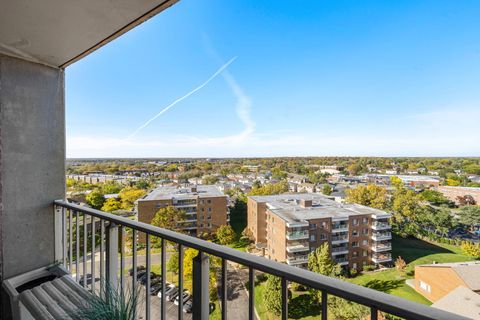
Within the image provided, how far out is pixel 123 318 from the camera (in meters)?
0.89

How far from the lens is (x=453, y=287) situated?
1.74 meters

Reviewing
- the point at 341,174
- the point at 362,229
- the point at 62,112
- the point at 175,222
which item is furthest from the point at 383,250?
the point at 62,112

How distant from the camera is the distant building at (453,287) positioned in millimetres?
1067

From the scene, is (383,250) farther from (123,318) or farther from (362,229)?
(123,318)

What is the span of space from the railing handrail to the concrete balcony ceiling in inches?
42.2

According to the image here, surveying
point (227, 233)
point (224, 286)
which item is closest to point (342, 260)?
point (227, 233)

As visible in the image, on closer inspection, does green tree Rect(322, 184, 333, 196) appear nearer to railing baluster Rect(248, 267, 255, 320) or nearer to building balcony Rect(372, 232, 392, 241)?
building balcony Rect(372, 232, 392, 241)

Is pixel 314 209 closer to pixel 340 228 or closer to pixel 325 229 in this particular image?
pixel 325 229

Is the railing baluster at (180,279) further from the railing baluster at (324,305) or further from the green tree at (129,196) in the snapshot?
the green tree at (129,196)

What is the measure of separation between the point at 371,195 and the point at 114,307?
5457mm

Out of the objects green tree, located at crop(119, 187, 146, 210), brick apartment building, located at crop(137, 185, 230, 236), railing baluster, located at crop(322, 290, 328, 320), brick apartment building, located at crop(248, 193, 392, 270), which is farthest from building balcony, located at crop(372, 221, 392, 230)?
railing baluster, located at crop(322, 290, 328, 320)

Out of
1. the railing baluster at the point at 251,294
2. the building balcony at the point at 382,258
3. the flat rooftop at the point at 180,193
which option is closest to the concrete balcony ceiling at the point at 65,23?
the railing baluster at the point at 251,294

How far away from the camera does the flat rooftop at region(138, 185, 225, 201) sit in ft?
13.7

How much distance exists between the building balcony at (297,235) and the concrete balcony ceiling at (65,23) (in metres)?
4.33
